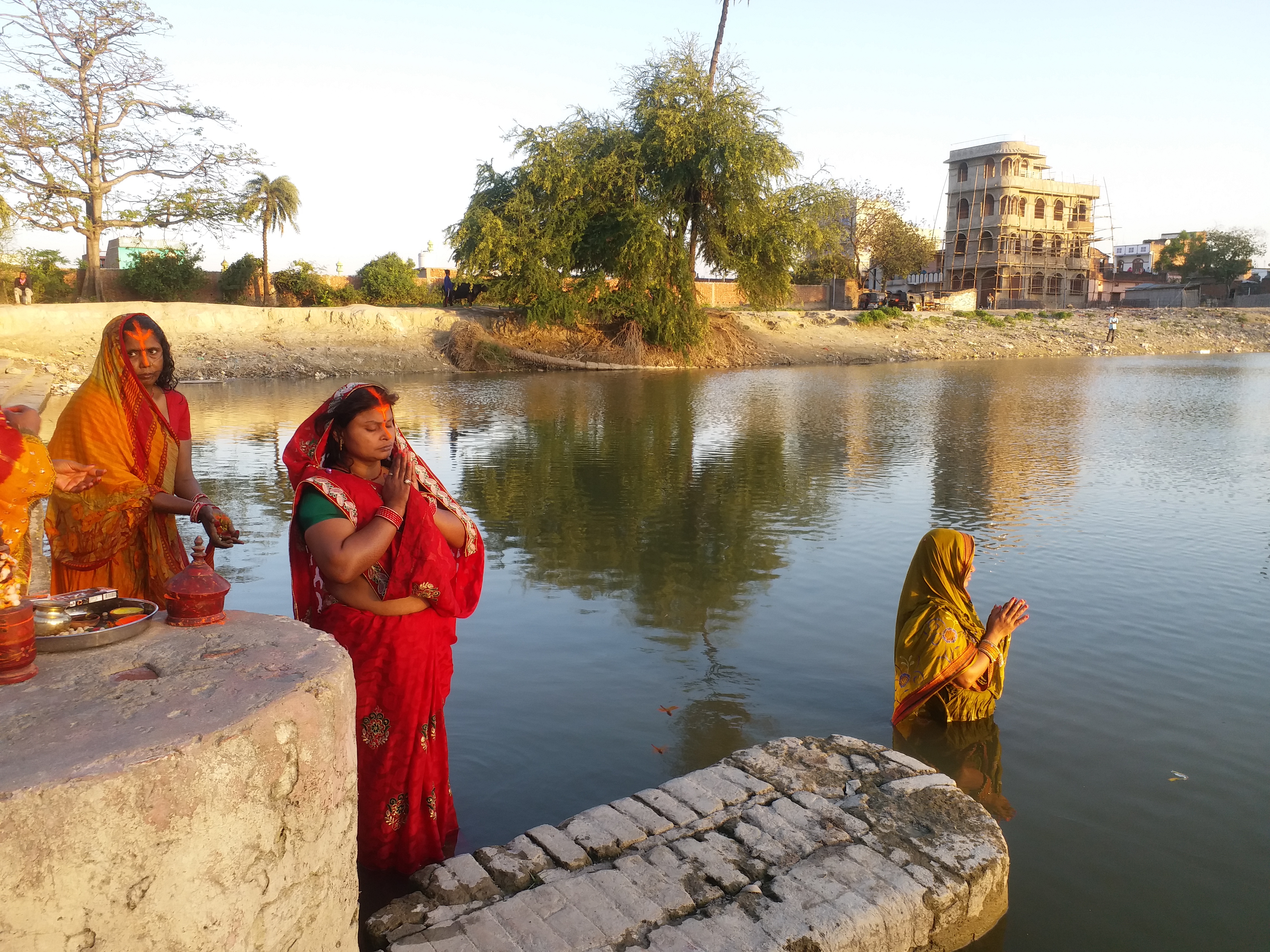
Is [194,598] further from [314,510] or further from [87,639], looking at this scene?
[314,510]

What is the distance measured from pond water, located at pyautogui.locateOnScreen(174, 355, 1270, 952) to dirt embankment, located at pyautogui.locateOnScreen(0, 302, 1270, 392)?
1340cm

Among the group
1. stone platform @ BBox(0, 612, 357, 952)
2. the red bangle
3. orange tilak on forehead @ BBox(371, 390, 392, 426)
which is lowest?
stone platform @ BBox(0, 612, 357, 952)

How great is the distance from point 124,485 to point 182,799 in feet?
7.69

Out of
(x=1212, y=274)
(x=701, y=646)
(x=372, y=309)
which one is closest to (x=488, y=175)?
(x=372, y=309)

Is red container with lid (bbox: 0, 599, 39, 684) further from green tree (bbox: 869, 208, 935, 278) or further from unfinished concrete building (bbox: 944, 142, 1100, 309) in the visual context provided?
unfinished concrete building (bbox: 944, 142, 1100, 309)

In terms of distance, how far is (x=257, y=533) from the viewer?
26.9 ft

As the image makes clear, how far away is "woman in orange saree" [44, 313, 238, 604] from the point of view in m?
3.76

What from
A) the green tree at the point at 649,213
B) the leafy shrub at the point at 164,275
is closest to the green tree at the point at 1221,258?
the green tree at the point at 649,213

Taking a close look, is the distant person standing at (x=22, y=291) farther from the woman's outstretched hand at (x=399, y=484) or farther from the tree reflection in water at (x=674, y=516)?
the woman's outstretched hand at (x=399, y=484)

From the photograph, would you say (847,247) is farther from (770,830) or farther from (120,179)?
(770,830)

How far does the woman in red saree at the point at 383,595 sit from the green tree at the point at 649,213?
26.6 metres

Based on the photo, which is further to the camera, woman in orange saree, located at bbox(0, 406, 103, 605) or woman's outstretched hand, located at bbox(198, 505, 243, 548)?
woman's outstretched hand, located at bbox(198, 505, 243, 548)

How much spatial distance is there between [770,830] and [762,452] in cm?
1011

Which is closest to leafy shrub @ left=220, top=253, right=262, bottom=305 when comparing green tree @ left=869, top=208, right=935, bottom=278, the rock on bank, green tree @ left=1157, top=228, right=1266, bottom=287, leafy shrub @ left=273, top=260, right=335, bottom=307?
leafy shrub @ left=273, top=260, right=335, bottom=307
